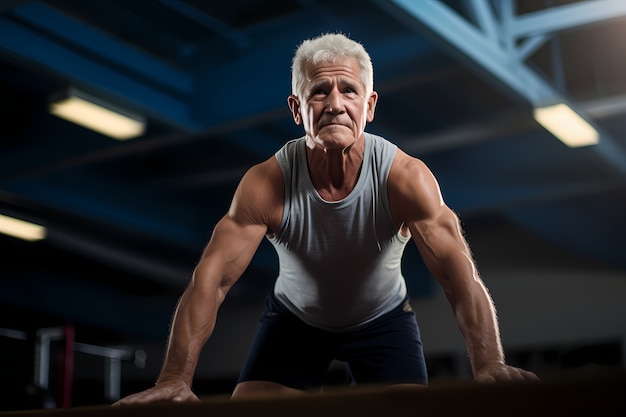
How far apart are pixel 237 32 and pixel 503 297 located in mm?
3934

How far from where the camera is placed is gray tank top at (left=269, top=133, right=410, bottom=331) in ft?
6.61

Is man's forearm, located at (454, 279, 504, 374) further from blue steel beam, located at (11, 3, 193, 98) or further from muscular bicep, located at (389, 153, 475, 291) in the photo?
blue steel beam, located at (11, 3, 193, 98)

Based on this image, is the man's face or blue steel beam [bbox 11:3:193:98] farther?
blue steel beam [bbox 11:3:193:98]

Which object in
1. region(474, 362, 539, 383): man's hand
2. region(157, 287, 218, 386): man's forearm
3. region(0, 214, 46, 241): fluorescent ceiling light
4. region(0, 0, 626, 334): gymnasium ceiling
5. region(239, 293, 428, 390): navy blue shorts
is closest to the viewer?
region(474, 362, 539, 383): man's hand

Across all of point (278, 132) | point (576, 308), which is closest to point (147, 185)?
point (278, 132)

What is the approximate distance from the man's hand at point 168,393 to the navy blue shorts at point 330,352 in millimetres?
477

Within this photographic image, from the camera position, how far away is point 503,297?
7.37m

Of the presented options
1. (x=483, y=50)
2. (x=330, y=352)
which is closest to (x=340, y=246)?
(x=330, y=352)

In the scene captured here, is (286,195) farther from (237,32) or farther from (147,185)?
(147,185)

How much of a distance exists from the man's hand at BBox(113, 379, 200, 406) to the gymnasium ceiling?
2.16 meters

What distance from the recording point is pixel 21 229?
662 cm

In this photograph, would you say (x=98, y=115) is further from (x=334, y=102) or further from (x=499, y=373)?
(x=499, y=373)

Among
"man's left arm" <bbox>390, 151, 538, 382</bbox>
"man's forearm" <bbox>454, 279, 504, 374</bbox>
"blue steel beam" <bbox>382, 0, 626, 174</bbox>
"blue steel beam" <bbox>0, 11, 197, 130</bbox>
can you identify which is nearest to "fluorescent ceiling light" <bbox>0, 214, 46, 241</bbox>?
"blue steel beam" <bbox>0, 11, 197, 130</bbox>

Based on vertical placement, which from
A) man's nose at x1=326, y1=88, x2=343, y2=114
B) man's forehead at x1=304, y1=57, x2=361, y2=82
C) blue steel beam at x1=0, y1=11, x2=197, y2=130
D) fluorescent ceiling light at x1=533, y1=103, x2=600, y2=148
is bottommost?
man's nose at x1=326, y1=88, x2=343, y2=114
